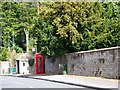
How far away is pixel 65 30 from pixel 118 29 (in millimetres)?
5667

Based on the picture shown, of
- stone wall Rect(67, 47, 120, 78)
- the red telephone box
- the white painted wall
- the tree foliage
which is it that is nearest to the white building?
the white painted wall

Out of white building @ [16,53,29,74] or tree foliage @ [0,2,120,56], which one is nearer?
tree foliage @ [0,2,120,56]

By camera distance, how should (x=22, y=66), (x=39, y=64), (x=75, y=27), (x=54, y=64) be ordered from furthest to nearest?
(x=22, y=66) < (x=39, y=64) < (x=54, y=64) < (x=75, y=27)

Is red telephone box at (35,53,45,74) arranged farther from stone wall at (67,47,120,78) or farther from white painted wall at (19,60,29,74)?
white painted wall at (19,60,29,74)

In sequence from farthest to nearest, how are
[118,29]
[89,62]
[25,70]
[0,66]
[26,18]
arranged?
[26,18] → [0,66] → [25,70] → [118,29] → [89,62]

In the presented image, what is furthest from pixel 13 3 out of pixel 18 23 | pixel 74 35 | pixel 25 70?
pixel 74 35

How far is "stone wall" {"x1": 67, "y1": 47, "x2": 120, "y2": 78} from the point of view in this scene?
27891mm

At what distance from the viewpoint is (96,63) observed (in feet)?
104

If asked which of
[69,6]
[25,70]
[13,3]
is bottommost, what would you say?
[25,70]

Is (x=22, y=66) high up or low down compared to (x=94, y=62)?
down

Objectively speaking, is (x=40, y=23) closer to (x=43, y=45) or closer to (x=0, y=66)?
(x=43, y=45)

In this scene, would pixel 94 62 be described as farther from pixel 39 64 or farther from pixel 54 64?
pixel 39 64

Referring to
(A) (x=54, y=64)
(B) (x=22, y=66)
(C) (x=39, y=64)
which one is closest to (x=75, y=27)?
(A) (x=54, y=64)

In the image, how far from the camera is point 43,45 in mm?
40562
